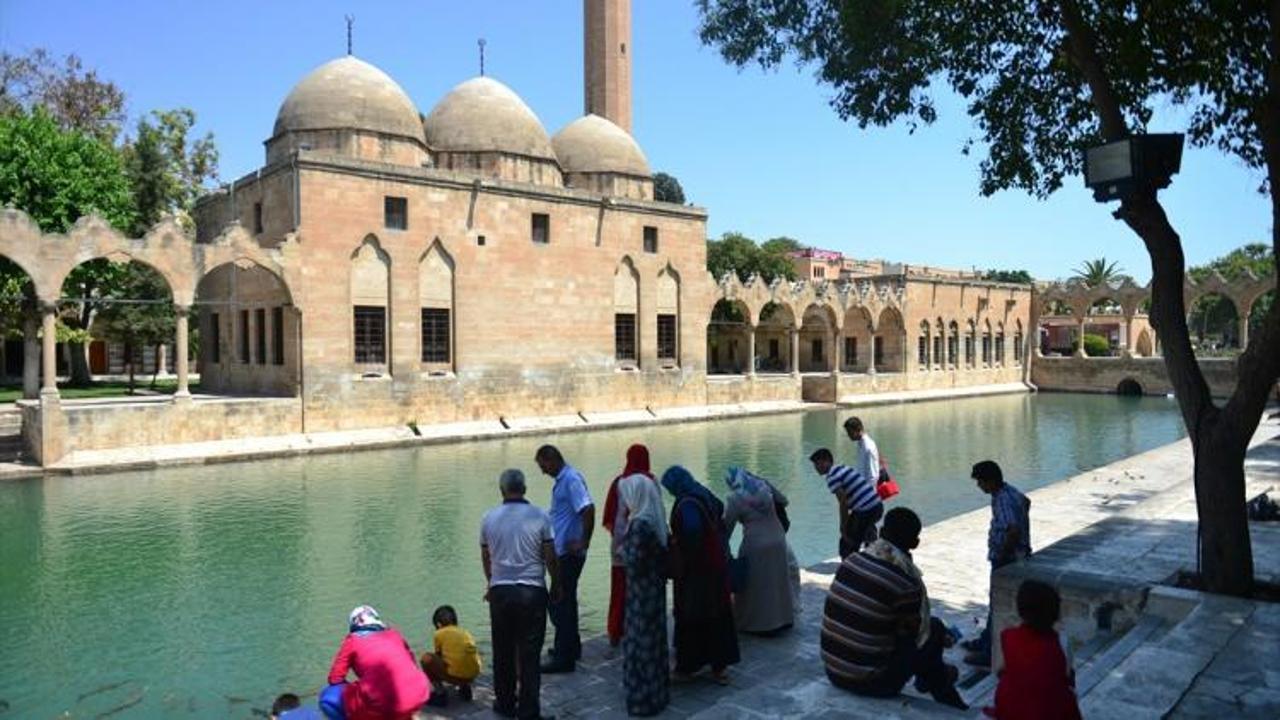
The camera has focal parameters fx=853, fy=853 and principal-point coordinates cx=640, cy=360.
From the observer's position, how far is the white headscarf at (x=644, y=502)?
4590mm

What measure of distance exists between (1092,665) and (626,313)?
22011mm

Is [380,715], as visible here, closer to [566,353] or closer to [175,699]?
[175,699]

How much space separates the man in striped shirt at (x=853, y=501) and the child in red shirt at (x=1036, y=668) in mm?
2980

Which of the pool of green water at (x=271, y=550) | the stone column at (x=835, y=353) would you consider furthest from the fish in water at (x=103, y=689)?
the stone column at (x=835, y=353)

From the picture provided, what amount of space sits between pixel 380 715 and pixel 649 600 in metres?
1.44

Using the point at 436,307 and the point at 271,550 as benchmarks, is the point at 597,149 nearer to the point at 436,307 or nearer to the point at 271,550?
the point at 436,307

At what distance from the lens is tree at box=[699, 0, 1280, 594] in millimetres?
5492

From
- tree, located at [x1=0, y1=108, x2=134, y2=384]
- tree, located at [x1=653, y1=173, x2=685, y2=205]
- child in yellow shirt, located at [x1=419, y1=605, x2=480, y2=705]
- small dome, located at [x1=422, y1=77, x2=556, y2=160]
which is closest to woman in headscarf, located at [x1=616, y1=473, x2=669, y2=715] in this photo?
child in yellow shirt, located at [x1=419, y1=605, x2=480, y2=705]

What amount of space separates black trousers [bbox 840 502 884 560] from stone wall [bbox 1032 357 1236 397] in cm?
3318

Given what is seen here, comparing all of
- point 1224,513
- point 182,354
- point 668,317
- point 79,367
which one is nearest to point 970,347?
point 668,317

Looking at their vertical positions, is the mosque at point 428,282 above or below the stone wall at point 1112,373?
above

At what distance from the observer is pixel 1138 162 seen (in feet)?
17.8

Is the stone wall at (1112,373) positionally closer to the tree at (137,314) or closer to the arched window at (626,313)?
the arched window at (626,313)

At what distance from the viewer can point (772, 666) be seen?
5363mm
